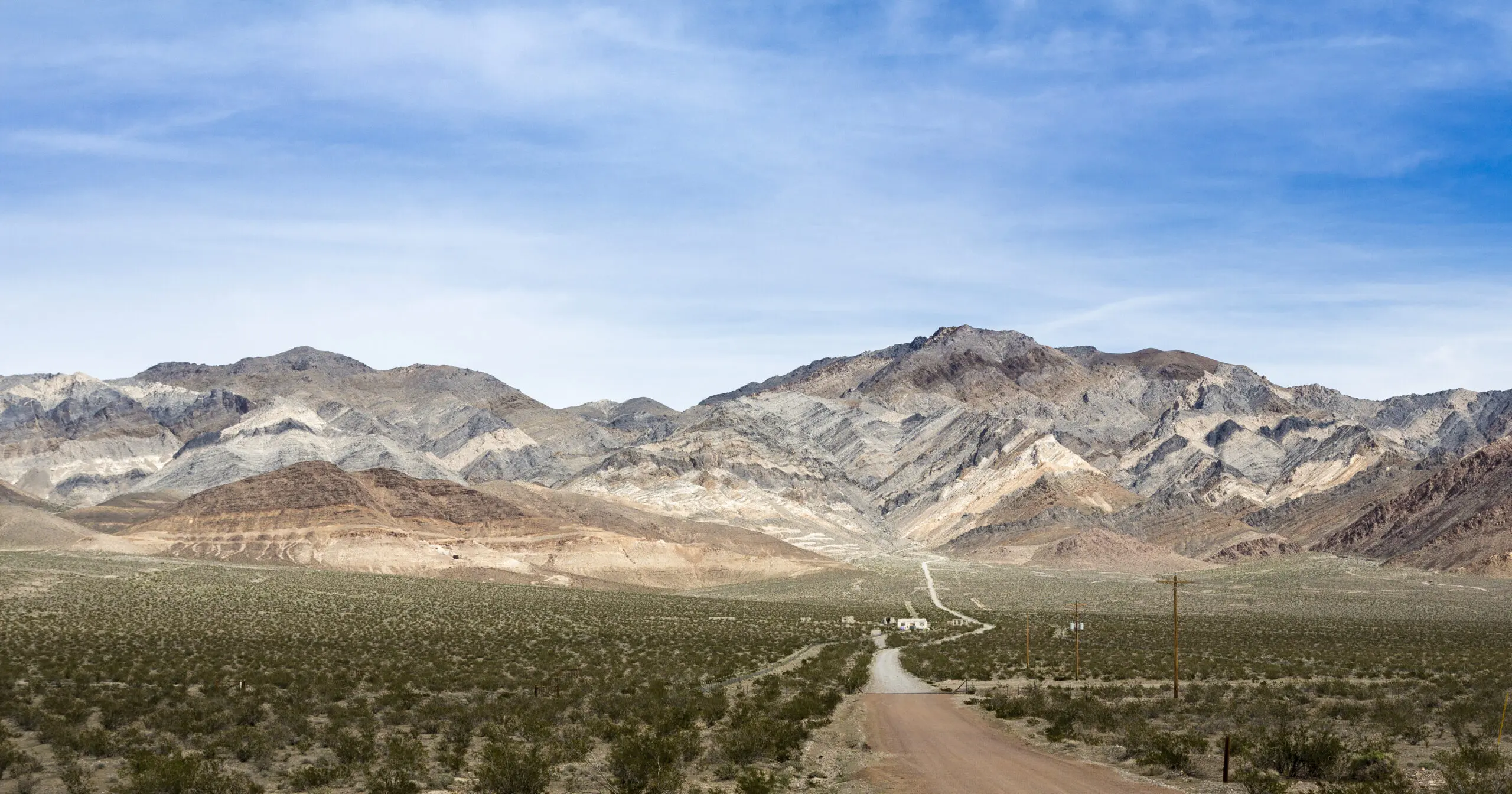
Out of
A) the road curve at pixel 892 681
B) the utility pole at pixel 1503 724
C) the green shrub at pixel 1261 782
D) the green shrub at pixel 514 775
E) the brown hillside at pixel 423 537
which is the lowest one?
the road curve at pixel 892 681

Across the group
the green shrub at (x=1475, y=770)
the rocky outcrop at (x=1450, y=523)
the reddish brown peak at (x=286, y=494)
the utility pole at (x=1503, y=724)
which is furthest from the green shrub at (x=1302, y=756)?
the rocky outcrop at (x=1450, y=523)

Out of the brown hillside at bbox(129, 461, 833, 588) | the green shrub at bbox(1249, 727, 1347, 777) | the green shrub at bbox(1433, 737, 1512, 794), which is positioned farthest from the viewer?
the brown hillside at bbox(129, 461, 833, 588)

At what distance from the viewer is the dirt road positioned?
19.9m

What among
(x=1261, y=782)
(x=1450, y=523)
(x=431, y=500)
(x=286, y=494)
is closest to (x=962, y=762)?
(x=1261, y=782)

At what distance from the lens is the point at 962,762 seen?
880 inches

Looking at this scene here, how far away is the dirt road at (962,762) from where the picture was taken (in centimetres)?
1988

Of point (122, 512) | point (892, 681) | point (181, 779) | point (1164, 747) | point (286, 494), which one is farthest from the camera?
point (122, 512)

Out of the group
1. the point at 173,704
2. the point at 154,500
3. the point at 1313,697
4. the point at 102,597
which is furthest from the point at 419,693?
the point at 154,500

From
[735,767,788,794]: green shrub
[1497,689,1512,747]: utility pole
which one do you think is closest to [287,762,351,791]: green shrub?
[735,767,788,794]: green shrub

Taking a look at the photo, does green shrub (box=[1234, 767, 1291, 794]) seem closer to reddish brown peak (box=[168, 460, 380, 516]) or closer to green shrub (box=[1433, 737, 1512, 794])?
green shrub (box=[1433, 737, 1512, 794])

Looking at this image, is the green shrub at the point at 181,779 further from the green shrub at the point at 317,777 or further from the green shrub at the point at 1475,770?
the green shrub at the point at 1475,770

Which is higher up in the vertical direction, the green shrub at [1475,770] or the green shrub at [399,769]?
the green shrub at [1475,770]

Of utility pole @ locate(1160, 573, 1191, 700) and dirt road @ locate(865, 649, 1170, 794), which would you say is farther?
utility pole @ locate(1160, 573, 1191, 700)

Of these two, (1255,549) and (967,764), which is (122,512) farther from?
(967,764)
